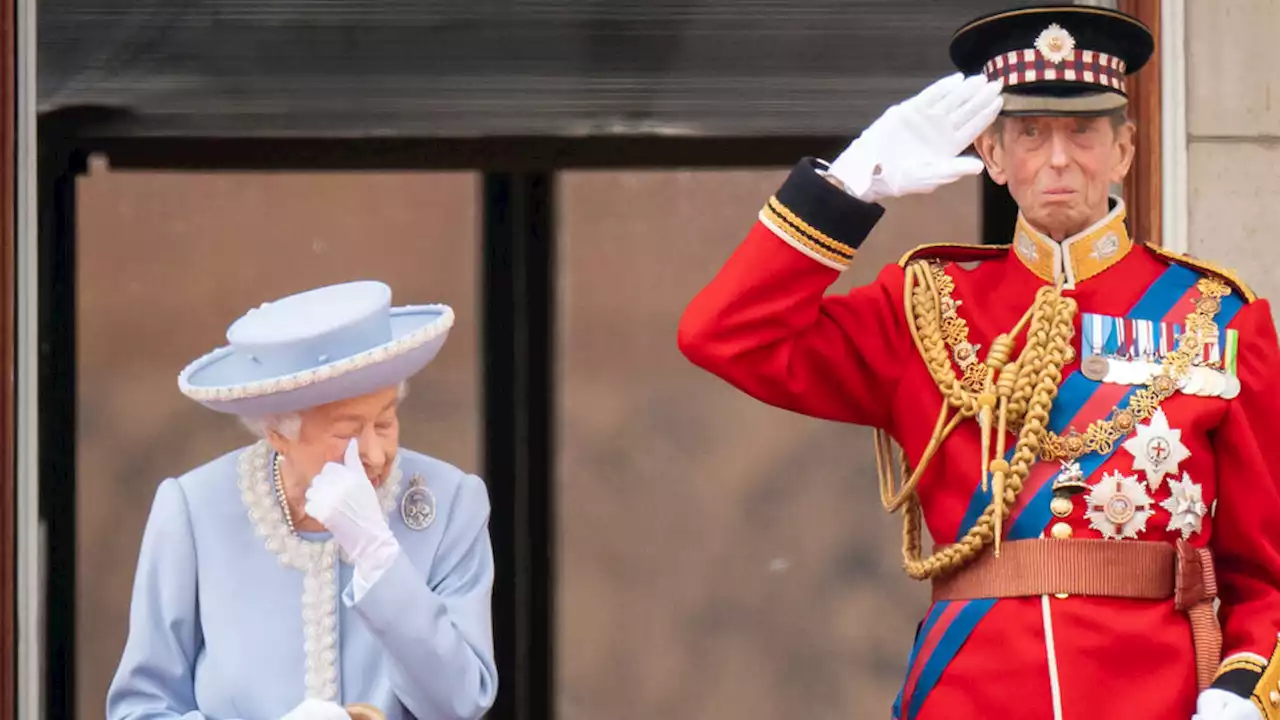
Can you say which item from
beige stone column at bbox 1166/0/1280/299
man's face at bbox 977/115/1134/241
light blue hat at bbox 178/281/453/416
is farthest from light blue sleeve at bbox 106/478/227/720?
beige stone column at bbox 1166/0/1280/299

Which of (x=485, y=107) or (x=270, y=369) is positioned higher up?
(x=485, y=107)

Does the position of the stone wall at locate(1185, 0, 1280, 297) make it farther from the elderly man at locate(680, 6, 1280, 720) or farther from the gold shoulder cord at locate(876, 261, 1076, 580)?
the gold shoulder cord at locate(876, 261, 1076, 580)

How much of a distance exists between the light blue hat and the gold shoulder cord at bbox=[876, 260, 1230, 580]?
81 cm

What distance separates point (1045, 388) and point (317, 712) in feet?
4.17

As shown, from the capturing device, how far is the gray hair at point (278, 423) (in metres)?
3.94

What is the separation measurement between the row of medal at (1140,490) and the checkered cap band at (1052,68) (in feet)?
1.92

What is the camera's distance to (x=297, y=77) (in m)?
5.12

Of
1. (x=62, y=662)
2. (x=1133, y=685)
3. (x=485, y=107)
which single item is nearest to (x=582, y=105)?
(x=485, y=107)

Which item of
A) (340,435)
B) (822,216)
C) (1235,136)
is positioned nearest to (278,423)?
(340,435)

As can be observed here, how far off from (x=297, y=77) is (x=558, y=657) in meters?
1.35

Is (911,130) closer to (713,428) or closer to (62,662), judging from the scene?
(713,428)

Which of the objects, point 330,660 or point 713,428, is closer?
point 330,660

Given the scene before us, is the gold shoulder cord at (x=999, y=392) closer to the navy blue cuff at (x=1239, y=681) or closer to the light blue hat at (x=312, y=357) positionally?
the navy blue cuff at (x=1239, y=681)

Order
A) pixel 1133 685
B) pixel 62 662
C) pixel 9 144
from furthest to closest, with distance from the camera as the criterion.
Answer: pixel 62 662
pixel 9 144
pixel 1133 685
